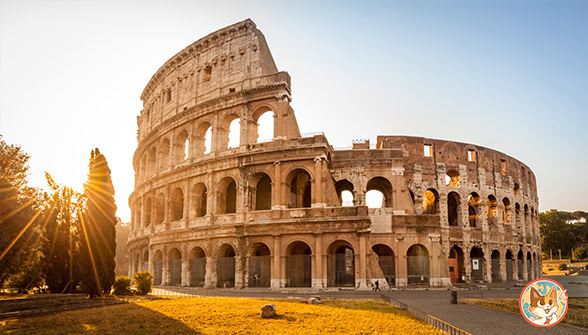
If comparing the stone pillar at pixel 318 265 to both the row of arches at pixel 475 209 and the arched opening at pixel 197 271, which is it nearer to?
the arched opening at pixel 197 271

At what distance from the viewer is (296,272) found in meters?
25.0

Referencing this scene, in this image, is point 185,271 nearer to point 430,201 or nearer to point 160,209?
point 160,209

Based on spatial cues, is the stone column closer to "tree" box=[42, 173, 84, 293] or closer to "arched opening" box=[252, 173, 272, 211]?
Answer: "arched opening" box=[252, 173, 272, 211]

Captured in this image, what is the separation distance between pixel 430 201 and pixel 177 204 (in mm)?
18719

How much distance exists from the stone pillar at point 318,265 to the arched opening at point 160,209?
43.8 feet

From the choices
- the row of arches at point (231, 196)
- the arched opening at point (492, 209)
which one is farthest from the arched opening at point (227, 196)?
the arched opening at point (492, 209)

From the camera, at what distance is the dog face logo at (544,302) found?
8.25m

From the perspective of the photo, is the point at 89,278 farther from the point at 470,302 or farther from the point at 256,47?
the point at 256,47

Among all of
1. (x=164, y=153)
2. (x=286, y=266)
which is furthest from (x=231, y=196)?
(x=164, y=153)

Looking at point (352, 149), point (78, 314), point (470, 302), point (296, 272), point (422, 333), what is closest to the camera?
point (422, 333)

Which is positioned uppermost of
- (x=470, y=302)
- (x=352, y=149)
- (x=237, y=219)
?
(x=352, y=149)

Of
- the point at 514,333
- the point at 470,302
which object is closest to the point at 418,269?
the point at 470,302

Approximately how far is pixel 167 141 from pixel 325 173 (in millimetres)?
13823

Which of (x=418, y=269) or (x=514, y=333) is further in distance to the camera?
(x=418, y=269)
